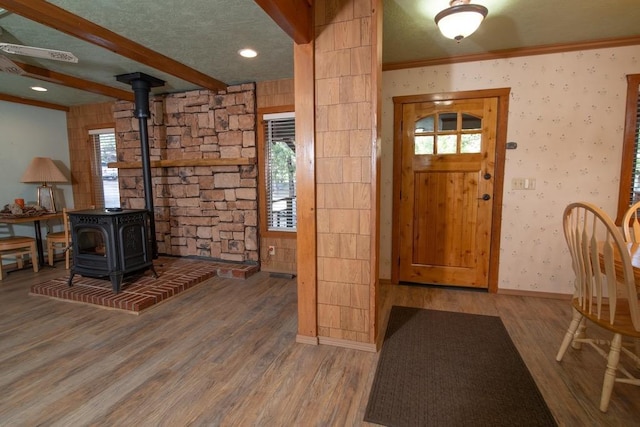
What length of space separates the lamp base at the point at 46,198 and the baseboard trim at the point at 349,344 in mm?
4736

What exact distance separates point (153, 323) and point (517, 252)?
3.58 metres

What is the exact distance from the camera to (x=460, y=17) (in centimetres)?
209

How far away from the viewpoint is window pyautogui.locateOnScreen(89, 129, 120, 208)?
16.2 ft

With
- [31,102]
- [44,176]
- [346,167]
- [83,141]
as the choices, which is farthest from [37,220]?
[346,167]

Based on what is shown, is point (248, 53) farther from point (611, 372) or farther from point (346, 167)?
point (611, 372)

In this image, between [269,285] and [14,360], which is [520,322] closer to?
[269,285]

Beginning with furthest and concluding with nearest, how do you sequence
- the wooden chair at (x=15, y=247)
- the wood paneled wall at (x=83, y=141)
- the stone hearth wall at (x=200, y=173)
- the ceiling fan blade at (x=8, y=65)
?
the wood paneled wall at (x=83, y=141) → the stone hearth wall at (x=200, y=173) → the wooden chair at (x=15, y=247) → the ceiling fan blade at (x=8, y=65)

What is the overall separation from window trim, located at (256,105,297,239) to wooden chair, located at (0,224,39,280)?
2968 millimetres

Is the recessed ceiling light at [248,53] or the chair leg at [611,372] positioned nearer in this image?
the chair leg at [611,372]

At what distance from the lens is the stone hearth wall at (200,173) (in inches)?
161

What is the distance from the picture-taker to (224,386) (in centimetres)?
189

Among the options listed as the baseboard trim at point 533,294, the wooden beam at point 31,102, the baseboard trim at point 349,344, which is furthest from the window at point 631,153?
the wooden beam at point 31,102

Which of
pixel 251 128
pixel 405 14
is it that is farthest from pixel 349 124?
pixel 251 128

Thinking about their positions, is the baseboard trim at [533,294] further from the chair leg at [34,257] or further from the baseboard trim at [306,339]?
the chair leg at [34,257]
